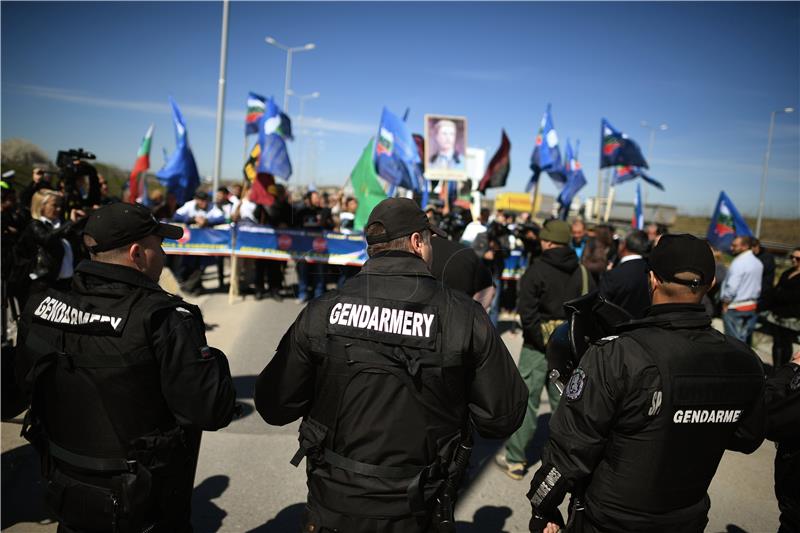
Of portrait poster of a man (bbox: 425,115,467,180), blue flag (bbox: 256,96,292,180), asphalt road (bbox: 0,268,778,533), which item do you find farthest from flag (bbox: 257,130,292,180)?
asphalt road (bbox: 0,268,778,533)

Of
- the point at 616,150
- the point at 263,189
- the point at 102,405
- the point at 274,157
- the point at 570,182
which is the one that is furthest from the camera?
the point at 616,150

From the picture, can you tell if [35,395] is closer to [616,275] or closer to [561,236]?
[561,236]

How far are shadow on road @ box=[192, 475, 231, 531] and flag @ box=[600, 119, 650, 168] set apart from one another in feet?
38.3

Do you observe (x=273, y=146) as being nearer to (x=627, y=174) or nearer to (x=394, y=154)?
(x=394, y=154)

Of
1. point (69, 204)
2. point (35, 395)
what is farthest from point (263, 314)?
point (35, 395)

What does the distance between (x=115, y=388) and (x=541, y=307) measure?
3262mm

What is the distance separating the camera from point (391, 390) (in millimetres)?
2041

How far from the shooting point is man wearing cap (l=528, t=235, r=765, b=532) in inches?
82.7

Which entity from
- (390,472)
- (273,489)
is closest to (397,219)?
(390,472)

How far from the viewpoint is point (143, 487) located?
2.14 meters

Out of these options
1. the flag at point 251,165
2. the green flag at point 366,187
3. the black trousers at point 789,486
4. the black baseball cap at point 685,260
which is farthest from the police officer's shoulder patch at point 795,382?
the flag at point 251,165

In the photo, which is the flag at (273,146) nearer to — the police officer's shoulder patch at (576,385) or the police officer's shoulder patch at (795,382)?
the police officer's shoulder patch at (576,385)

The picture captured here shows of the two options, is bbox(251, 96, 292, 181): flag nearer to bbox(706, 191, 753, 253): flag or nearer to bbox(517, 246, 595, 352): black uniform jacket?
bbox(517, 246, 595, 352): black uniform jacket

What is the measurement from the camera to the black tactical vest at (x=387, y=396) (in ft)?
6.72
